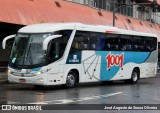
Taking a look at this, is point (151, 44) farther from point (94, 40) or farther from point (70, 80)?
point (70, 80)

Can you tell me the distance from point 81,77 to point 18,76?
143 inches

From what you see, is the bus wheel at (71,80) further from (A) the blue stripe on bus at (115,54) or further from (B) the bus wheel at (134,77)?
(B) the bus wheel at (134,77)

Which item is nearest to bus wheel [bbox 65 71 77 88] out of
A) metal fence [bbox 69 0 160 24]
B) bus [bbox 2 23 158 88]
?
bus [bbox 2 23 158 88]

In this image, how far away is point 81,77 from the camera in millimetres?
22453

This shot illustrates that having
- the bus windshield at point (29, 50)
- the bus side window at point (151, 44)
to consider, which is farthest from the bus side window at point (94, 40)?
the bus side window at point (151, 44)

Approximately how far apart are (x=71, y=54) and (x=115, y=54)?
4.41 metres

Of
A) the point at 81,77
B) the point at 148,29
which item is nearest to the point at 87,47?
the point at 81,77

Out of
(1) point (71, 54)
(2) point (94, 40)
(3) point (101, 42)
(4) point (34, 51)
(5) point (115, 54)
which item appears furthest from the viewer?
(5) point (115, 54)

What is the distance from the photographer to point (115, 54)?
25234 mm

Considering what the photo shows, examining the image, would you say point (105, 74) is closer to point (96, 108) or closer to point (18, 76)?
point (18, 76)

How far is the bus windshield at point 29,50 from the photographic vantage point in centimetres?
2019

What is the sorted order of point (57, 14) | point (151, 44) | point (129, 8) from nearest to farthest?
point (151, 44)
point (57, 14)
point (129, 8)

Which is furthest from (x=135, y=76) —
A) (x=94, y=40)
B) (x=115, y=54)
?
(x=94, y=40)

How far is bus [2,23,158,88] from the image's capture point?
66.1 ft
